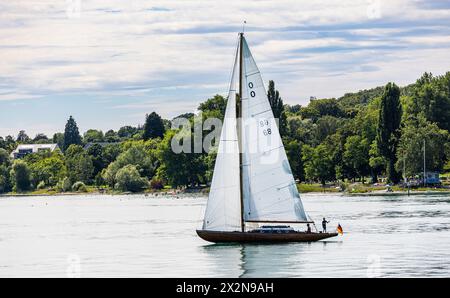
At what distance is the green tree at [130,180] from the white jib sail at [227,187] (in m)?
135

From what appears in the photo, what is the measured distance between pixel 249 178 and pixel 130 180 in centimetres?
13532

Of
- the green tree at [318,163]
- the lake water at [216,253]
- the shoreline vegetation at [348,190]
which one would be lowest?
the shoreline vegetation at [348,190]

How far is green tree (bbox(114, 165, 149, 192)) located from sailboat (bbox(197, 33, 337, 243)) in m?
135

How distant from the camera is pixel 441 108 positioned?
150m

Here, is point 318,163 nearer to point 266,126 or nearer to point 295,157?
point 295,157

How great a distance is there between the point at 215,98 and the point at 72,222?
92316 mm

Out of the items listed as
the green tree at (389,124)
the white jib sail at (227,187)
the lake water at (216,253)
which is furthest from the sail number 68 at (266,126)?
the green tree at (389,124)

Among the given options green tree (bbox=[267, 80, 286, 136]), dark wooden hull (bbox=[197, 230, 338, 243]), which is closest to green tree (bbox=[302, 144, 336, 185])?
green tree (bbox=[267, 80, 286, 136])

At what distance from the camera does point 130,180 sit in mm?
182375

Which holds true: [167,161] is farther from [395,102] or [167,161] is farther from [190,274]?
[190,274]

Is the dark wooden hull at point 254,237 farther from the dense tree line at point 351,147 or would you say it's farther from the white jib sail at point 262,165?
the dense tree line at point 351,147

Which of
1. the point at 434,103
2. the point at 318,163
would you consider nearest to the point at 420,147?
the point at 434,103

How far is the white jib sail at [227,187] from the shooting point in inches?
1902
